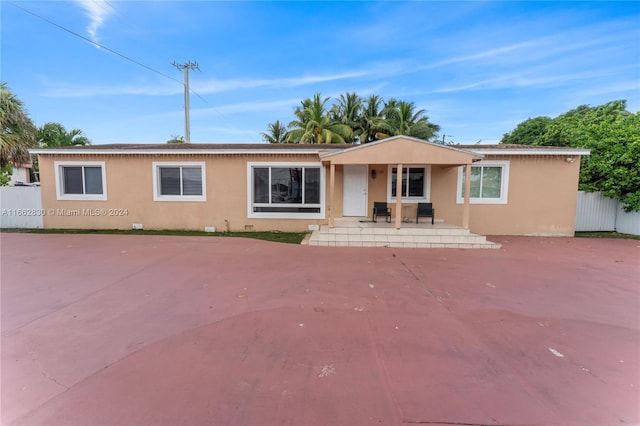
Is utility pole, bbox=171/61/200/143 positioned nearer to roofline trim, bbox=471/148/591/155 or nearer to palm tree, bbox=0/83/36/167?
palm tree, bbox=0/83/36/167

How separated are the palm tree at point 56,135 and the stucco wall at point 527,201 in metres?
26.7

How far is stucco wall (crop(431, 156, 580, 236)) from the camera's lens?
10.1 meters

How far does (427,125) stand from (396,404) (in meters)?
22.9

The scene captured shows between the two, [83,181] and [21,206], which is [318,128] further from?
[21,206]

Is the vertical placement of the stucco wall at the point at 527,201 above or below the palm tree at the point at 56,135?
below

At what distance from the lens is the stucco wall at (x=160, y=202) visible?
10633 mm

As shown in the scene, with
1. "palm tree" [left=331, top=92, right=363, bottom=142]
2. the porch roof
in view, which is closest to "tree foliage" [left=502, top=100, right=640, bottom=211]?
the porch roof

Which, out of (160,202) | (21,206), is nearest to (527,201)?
(160,202)

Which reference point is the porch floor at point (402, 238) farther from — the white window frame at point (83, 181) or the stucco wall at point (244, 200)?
the white window frame at point (83, 181)

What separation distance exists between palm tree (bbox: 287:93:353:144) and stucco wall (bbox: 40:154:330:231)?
10.4 m

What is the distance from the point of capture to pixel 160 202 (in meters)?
10.8

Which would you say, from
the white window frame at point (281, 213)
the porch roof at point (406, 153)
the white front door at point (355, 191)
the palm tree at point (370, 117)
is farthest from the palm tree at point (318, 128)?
the porch roof at point (406, 153)

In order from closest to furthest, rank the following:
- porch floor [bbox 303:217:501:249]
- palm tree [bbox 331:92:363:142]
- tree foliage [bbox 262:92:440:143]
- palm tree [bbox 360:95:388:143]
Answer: porch floor [bbox 303:217:501:249]
tree foliage [bbox 262:92:440:143]
palm tree [bbox 360:95:388:143]
palm tree [bbox 331:92:363:142]

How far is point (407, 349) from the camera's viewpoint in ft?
9.64
